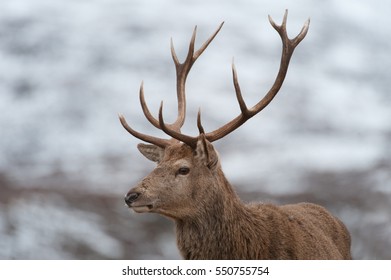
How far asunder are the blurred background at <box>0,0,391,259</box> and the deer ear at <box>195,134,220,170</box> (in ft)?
6.80

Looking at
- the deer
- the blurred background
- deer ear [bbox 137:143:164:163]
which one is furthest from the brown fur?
the blurred background

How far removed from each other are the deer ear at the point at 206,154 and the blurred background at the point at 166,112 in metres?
2.07

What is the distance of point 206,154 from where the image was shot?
13.1 ft

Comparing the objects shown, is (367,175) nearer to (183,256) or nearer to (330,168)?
(330,168)

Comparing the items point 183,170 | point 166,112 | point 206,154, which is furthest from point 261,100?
point 166,112

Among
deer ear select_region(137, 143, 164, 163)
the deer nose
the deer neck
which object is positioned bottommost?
the deer neck

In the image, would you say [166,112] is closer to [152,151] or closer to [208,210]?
[152,151]

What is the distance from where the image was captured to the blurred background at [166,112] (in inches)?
259

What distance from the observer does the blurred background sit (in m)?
6.57

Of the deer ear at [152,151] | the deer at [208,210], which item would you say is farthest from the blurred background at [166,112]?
the deer at [208,210]

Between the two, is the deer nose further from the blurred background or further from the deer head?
the blurred background

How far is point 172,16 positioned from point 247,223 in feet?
13.0

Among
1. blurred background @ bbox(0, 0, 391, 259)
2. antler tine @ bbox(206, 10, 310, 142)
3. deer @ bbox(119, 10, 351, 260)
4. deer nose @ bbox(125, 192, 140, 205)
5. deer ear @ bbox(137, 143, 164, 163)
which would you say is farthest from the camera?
blurred background @ bbox(0, 0, 391, 259)

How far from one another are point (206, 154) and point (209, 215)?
1.08 ft
